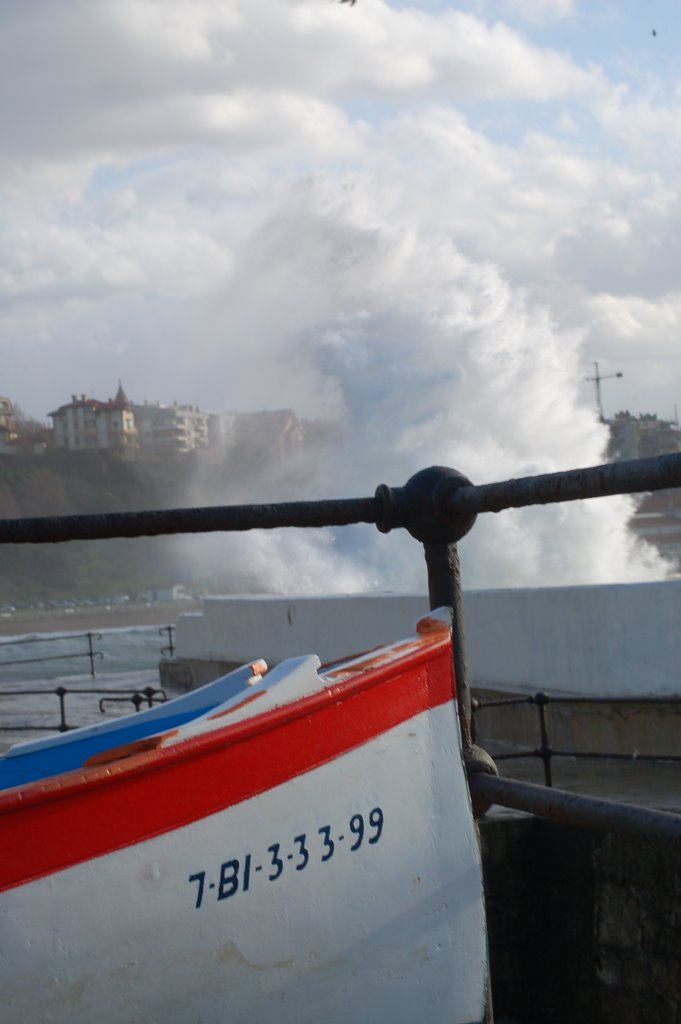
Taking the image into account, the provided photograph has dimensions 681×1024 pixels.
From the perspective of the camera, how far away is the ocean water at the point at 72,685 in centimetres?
1095

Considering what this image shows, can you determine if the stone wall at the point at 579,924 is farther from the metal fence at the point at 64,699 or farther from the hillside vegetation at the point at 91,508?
the hillside vegetation at the point at 91,508

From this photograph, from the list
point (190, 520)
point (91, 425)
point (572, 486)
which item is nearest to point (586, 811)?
point (572, 486)

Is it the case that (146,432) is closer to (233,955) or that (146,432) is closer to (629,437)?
(629,437)

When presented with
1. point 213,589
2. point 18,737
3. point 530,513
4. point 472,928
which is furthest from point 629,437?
point 472,928

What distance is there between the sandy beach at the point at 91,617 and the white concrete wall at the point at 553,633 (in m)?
49.0

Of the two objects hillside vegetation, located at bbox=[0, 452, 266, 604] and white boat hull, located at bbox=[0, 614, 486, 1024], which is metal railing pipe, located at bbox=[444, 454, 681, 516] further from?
hillside vegetation, located at bbox=[0, 452, 266, 604]

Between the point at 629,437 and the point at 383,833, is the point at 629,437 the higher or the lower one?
the higher one

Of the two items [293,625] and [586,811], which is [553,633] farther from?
[586,811]

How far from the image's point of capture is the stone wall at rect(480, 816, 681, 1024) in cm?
384

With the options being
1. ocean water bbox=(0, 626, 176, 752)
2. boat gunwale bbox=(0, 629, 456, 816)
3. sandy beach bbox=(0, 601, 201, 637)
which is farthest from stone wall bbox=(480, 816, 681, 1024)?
sandy beach bbox=(0, 601, 201, 637)

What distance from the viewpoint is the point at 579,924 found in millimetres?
4109

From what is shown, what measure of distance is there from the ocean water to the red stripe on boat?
3.85m

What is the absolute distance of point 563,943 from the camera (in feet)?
13.6

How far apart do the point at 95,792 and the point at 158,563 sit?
92.3 m
